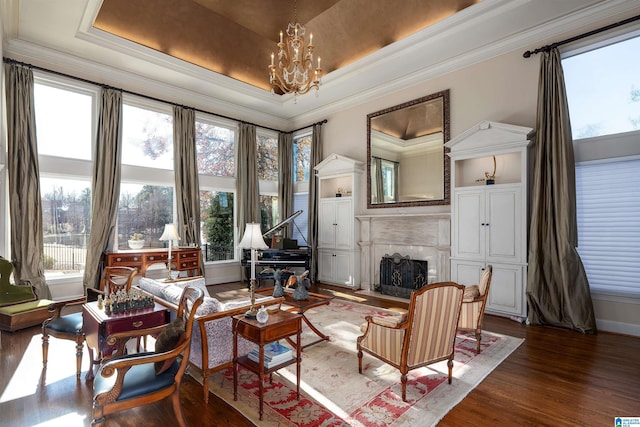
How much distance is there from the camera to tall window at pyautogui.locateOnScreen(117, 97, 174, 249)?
21.2 feet

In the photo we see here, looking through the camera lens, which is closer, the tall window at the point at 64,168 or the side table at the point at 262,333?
the side table at the point at 262,333

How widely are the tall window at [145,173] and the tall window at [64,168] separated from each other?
589 mm

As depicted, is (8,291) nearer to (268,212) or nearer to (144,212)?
(144,212)

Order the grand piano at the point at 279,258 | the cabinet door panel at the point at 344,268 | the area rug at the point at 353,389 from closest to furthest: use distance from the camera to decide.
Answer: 1. the area rug at the point at 353,389
2. the grand piano at the point at 279,258
3. the cabinet door panel at the point at 344,268

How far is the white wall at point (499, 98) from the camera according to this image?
4.37 m

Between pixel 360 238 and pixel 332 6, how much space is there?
4731 mm

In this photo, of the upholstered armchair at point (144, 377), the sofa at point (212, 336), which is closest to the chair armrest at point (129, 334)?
the upholstered armchair at point (144, 377)

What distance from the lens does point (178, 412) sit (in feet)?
7.11

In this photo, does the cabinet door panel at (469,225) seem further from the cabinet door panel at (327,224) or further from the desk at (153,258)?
the desk at (153,258)

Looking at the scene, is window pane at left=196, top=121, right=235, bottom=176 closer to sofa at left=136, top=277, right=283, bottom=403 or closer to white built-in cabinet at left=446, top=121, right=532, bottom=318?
sofa at left=136, top=277, right=283, bottom=403

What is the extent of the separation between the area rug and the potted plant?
4152mm

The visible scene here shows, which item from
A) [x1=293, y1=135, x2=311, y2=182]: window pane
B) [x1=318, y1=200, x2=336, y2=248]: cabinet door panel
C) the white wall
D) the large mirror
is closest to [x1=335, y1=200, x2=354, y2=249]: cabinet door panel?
[x1=318, y1=200, x2=336, y2=248]: cabinet door panel

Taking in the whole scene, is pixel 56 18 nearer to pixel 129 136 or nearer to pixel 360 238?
pixel 129 136

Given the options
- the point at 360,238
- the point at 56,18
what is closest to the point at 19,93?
the point at 56,18
